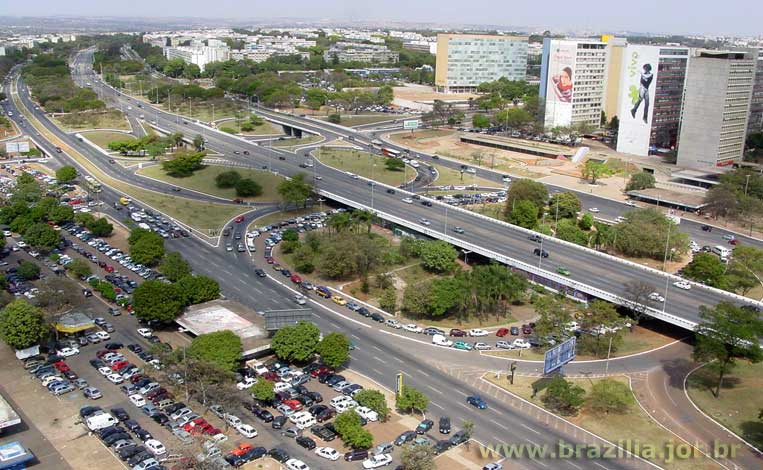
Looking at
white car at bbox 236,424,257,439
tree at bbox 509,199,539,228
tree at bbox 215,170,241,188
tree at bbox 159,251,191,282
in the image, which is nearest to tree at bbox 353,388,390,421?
white car at bbox 236,424,257,439

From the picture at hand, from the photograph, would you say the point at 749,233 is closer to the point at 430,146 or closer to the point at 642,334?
the point at 642,334

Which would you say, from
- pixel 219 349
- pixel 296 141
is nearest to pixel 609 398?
pixel 219 349

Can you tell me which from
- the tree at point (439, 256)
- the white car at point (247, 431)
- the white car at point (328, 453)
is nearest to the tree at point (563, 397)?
the white car at point (328, 453)

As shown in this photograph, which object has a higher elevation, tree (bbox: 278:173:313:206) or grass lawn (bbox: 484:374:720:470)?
tree (bbox: 278:173:313:206)

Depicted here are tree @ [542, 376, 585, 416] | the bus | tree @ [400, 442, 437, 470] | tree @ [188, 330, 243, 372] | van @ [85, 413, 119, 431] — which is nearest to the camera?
tree @ [400, 442, 437, 470]

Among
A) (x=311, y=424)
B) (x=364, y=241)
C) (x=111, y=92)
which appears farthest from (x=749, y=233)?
(x=111, y=92)

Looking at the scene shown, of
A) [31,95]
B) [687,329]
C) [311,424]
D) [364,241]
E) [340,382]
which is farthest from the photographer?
[31,95]

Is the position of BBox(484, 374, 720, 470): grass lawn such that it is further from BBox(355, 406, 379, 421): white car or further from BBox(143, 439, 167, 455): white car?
BBox(143, 439, 167, 455): white car
